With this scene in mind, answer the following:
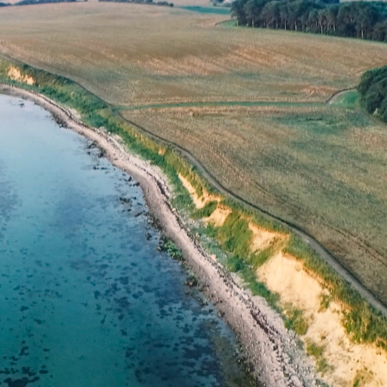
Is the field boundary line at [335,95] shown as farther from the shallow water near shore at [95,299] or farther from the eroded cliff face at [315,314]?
the eroded cliff face at [315,314]

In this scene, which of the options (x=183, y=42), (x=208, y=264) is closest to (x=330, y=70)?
(x=183, y=42)

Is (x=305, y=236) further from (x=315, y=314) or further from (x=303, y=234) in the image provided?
(x=315, y=314)

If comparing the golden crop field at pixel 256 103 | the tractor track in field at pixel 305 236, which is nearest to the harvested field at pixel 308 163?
the golden crop field at pixel 256 103

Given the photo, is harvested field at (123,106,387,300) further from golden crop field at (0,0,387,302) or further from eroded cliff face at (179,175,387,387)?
eroded cliff face at (179,175,387,387)

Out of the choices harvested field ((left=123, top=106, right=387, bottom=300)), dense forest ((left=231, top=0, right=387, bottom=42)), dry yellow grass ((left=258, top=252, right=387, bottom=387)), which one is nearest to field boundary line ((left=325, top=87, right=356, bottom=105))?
harvested field ((left=123, top=106, right=387, bottom=300))

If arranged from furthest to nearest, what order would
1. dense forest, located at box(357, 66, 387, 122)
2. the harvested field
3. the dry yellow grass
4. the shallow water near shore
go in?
dense forest, located at box(357, 66, 387, 122)
the harvested field
the shallow water near shore
the dry yellow grass

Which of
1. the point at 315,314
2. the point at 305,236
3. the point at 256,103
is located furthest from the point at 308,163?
the point at 256,103

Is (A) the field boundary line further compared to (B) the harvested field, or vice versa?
(A) the field boundary line
